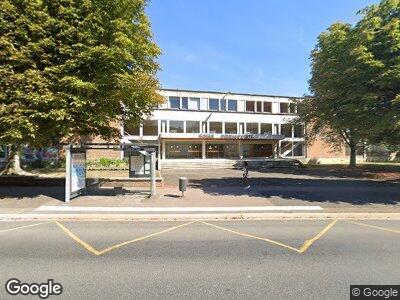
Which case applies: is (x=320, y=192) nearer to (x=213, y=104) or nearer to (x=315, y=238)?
(x=315, y=238)

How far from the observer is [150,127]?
46.9 m

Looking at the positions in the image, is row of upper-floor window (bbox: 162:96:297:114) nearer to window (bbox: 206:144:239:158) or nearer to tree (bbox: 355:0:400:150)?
window (bbox: 206:144:239:158)

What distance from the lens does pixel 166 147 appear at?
152 ft

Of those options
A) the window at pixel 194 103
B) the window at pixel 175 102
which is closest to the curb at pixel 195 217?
the window at pixel 175 102

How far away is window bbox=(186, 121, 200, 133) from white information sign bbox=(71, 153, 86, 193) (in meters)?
32.6

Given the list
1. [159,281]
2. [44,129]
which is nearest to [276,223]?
[159,281]

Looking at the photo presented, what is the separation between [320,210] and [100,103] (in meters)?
10.0

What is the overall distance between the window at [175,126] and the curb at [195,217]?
118 feet

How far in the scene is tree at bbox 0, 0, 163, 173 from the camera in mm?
12797

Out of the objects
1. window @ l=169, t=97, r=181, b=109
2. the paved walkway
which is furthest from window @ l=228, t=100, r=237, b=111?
the paved walkway

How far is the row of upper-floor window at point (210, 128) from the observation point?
1843 inches

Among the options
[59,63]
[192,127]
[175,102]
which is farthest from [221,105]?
[59,63]

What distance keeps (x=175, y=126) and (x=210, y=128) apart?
5.20 m

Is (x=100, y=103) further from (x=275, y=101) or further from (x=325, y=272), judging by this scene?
(x=275, y=101)
